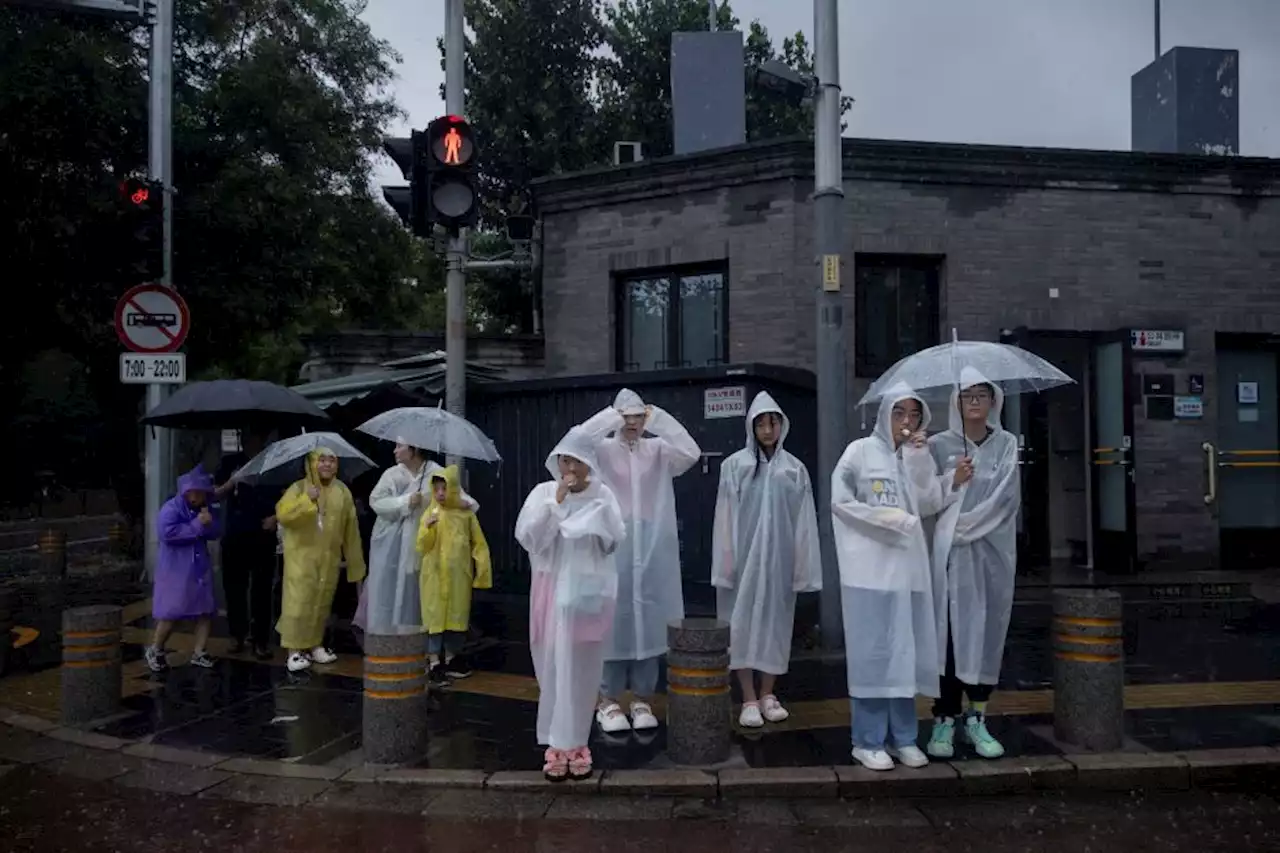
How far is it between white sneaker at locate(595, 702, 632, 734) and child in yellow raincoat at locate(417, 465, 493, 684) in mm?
1477

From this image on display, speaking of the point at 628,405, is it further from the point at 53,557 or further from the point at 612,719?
the point at 53,557

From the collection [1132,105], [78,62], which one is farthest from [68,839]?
[1132,105]

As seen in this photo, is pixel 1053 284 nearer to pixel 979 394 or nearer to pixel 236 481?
pixel 979 394

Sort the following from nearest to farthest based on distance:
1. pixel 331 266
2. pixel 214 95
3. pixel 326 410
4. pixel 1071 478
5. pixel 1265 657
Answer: pixel 1265 657
pixel 326 410
pixel 1071 478
pixel 214 95
pixel 331 266

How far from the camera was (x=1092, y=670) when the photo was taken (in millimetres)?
5848

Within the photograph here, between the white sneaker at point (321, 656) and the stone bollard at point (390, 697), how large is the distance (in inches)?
104

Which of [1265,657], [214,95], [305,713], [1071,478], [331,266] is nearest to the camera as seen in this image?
[305,713]

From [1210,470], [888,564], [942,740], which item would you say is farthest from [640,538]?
[1210,470]

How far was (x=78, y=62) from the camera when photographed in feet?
41.8

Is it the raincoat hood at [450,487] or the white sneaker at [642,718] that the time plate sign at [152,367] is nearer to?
the raincoat hood at [450,487]

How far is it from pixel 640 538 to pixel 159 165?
28.9ft

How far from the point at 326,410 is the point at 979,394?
23.9 feet

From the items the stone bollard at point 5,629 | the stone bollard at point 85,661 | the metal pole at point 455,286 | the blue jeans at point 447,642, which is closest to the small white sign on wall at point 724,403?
the metal pole at point 455,286

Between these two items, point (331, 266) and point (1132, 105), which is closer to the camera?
point (1132, 105)
